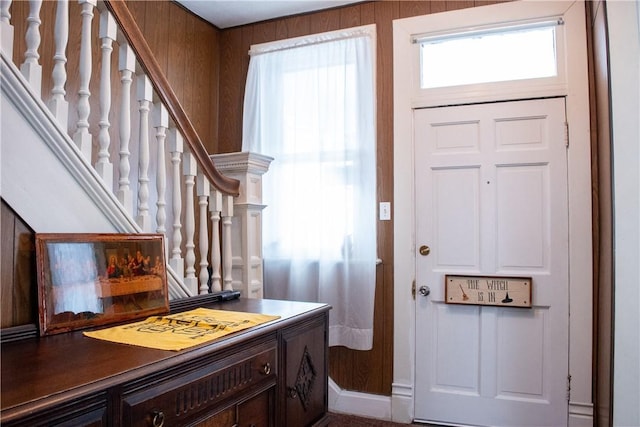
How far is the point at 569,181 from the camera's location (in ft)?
8.40

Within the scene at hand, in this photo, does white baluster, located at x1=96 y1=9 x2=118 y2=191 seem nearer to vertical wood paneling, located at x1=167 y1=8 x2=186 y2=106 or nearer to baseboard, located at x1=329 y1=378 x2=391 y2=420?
vertical wood paneling, located at x1=167 y1=8 x2=186 y2=106

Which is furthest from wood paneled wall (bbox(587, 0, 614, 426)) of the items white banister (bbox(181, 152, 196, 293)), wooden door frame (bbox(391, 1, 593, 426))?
white banister (bbox(181, 152, 196, 293))

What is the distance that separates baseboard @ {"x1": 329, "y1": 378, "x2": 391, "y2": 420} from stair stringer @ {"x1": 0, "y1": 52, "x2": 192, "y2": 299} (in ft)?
6.77

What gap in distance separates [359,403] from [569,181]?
1.87 m

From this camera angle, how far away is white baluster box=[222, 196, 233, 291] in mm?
2100

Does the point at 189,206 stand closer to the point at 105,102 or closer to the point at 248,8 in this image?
the point at 105,102

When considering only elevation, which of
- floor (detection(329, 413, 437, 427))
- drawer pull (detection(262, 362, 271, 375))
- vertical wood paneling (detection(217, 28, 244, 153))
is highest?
vertical wood paneling (detection(217, 28, 244, 153))

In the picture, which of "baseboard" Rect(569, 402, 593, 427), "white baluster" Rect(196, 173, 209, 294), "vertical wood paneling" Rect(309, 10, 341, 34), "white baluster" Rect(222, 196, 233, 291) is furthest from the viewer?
"vertical wood paneling" Rect(309, 10, 341, 34)

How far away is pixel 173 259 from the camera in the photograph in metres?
1.81

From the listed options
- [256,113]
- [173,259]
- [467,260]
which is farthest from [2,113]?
[467,260]

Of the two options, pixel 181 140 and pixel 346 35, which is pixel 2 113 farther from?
pixel 346 35

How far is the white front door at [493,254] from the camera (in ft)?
8.47

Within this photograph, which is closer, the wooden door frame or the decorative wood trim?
the decorative wood trim

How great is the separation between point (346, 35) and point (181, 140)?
5.42 ft
